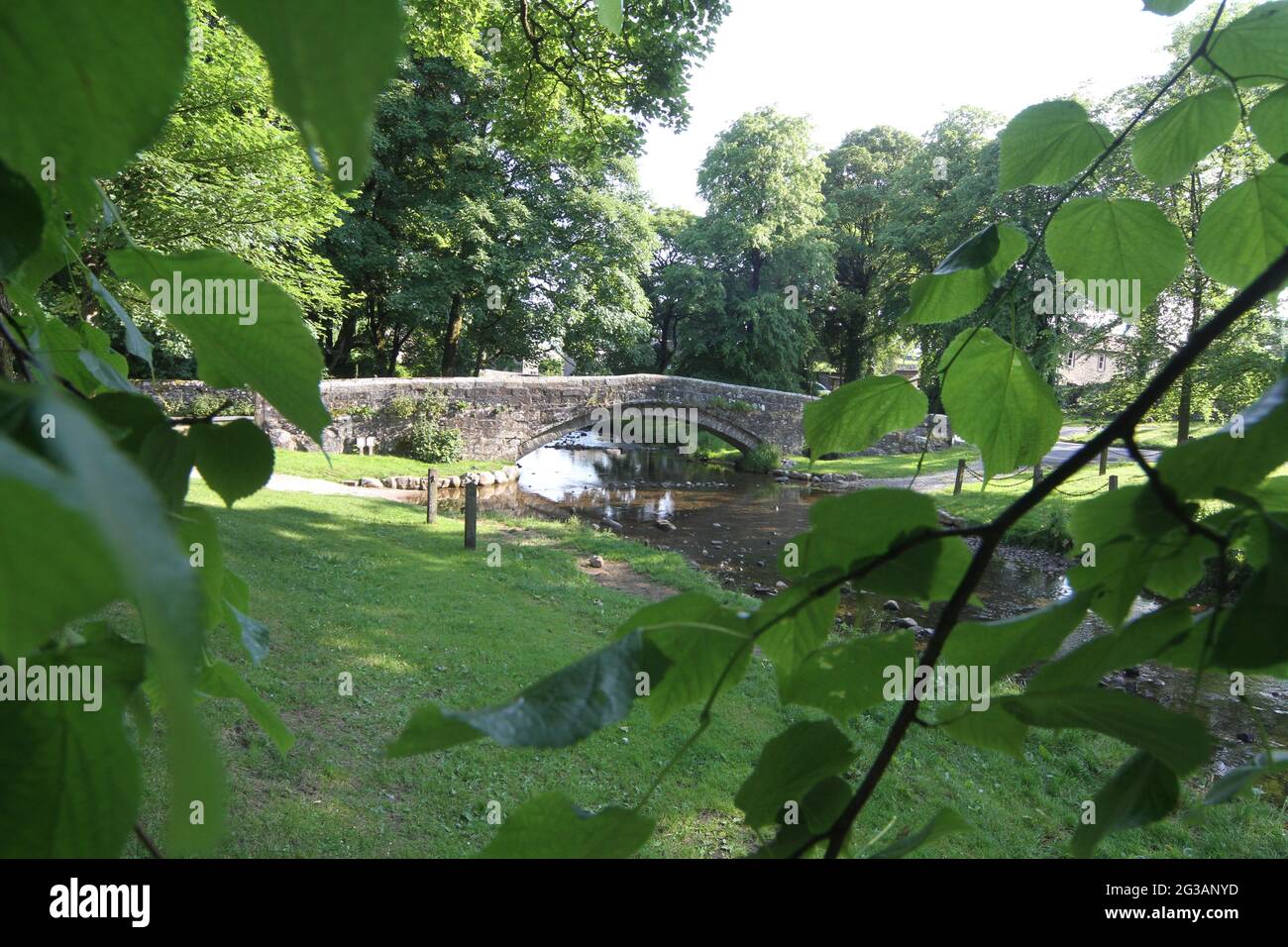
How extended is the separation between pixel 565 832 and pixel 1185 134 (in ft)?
2.44

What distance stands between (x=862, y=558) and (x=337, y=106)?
40 centimetres

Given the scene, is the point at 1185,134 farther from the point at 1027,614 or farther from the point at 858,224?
the point at 858,224

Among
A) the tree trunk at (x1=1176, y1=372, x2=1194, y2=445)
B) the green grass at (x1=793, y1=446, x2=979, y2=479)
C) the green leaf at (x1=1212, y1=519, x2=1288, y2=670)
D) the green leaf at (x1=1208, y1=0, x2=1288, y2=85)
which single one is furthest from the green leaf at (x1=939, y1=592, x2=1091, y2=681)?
the green grass at (x1=793, y1=446, x2=979, y2=479)

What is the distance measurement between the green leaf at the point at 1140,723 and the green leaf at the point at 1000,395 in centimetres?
29

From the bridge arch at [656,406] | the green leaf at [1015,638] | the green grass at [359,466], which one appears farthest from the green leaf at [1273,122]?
the bridge arch at [656,406]

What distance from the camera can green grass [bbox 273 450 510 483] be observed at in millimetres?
14797

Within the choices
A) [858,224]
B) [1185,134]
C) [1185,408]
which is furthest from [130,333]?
[858,224]

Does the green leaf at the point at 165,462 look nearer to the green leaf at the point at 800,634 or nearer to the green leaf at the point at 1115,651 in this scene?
the green leaf at the point at 800,634

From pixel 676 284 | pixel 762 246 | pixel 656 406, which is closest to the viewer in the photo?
pixel 656 406

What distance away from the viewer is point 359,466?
16328 mm

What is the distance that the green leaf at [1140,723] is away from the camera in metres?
0.39

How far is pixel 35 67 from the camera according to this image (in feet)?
0.71

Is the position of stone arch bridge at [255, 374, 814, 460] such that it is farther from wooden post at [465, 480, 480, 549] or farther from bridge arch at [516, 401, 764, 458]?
wooden post at [465, 480, 480, 549]
